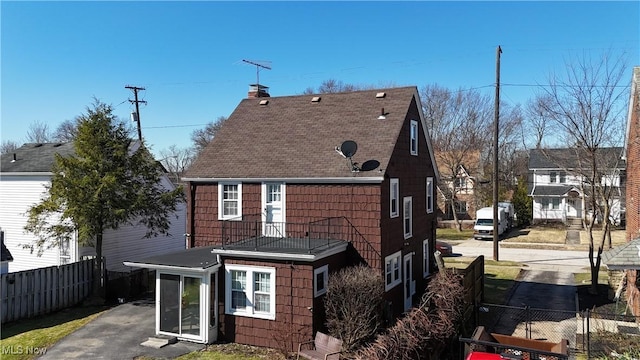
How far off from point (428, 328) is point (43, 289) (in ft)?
47.7

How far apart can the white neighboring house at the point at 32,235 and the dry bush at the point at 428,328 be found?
15.8 m

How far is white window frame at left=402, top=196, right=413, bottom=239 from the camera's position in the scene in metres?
18.4

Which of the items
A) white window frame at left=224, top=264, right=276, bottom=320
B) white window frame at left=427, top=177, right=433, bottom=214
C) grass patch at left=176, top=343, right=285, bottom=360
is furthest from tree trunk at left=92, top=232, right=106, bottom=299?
white window frame at left=427, top=177, right=433, bottom=214

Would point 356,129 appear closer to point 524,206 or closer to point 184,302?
point 184,302

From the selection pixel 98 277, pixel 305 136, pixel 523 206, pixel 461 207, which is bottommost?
pixel 98 277

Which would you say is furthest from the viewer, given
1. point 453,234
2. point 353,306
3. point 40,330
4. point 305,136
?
point 453,234

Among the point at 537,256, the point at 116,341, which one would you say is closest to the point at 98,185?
the point at 116,341

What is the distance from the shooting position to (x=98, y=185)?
59.0 feet

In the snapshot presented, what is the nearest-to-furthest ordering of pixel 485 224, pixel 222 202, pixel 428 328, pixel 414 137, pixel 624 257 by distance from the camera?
pixel 428 328
pixel 624 257
pixel 222 202
pixel 414 137
pixel 485 224

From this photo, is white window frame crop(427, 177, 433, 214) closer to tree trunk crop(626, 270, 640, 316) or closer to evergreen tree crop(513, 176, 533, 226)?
tree trunk crop(626, 270, 640, 316)

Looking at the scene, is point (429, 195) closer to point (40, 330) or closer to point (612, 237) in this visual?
point (40, 330)

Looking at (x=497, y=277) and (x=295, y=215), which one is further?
(x=497, y=277)

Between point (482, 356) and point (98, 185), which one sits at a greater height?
point (98, 185)

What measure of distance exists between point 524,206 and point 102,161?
46094 millimetres
